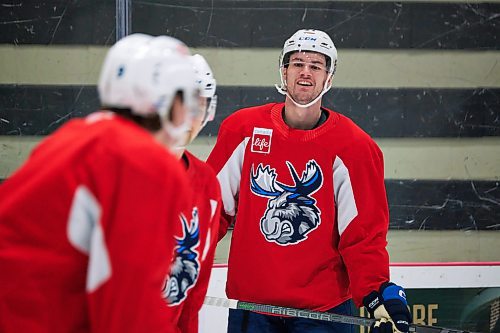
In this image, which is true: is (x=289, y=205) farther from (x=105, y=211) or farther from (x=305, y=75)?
(x=105, y=211)

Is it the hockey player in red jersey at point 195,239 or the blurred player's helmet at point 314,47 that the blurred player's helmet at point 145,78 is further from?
the blurred player's helmet at point 314,47

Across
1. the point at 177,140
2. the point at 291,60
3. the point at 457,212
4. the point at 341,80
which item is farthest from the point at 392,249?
the point at 177,140

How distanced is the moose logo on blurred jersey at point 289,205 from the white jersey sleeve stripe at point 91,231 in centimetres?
132

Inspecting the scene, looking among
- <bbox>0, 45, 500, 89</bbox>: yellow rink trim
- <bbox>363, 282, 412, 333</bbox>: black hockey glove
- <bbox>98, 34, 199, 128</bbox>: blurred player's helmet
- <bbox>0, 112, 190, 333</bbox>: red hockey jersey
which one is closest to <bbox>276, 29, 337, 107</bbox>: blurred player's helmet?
<bbox>0, 45, 500, 89</bbox>: yellow rink trim

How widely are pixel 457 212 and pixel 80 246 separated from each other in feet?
7.19

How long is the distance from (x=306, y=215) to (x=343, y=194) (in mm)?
115

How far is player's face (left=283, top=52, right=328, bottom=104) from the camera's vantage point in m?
2.77

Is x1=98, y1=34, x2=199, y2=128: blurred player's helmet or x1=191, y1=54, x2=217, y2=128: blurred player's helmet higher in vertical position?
x1=191, y1=54, x2=217, y2=128: blurred player's helmet

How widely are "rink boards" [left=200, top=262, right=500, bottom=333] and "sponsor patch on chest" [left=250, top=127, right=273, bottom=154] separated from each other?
2.65ft

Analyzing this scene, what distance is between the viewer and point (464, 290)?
3.39 m

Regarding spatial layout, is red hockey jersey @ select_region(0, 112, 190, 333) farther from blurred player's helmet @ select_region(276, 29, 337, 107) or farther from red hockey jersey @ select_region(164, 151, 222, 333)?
blurred player's helmet @ select_region(276, 29, 337, 107)

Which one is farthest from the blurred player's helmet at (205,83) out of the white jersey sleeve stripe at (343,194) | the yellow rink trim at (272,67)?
the yellow rink trim at (272,67)

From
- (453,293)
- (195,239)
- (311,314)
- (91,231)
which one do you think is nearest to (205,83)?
(195,239)

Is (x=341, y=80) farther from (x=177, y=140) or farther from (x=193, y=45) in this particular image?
(x=177, y=140)
